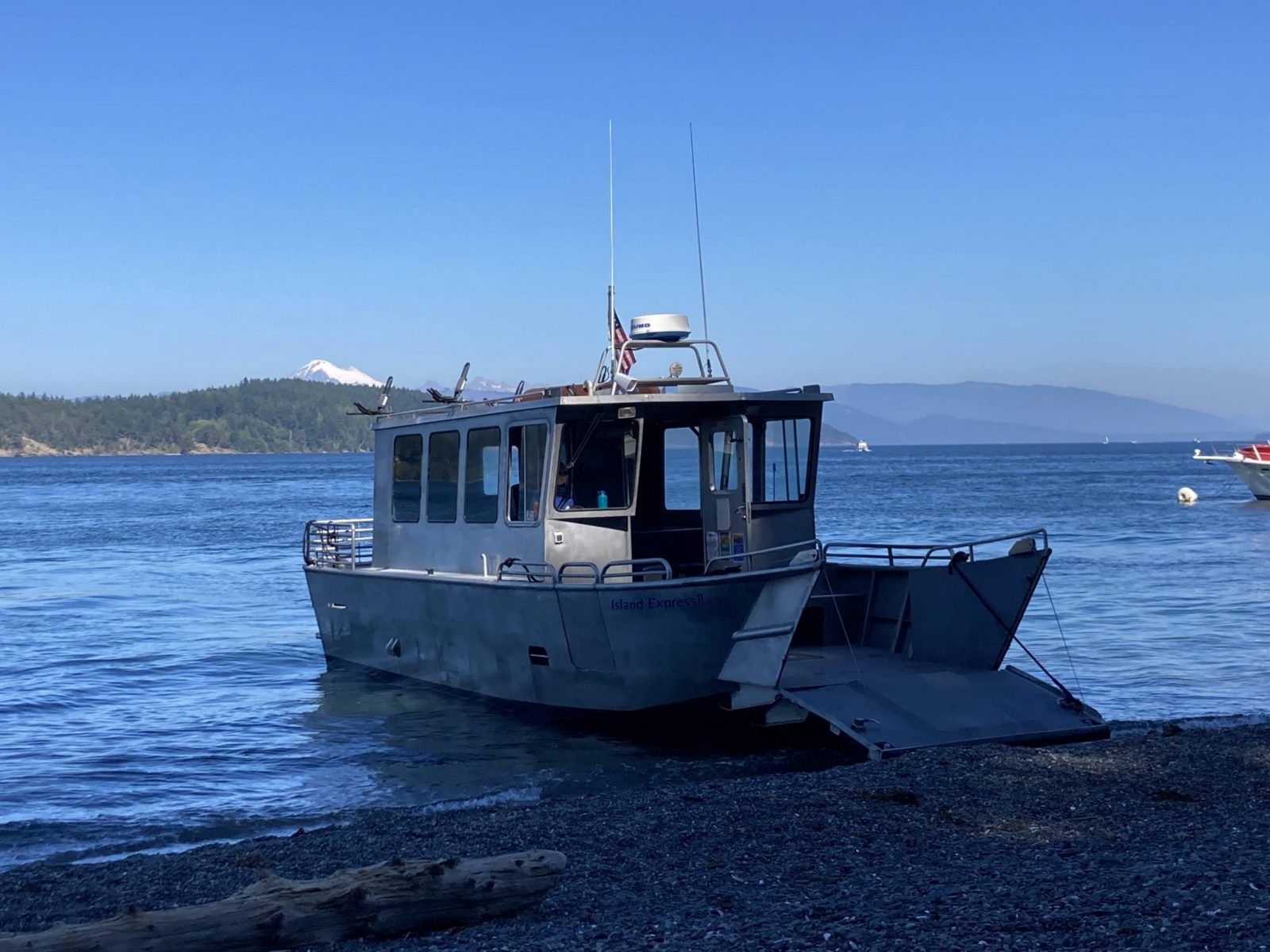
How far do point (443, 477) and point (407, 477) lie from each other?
0.95m

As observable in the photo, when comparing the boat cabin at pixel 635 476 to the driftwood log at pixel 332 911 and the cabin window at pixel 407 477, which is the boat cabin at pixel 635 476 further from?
the driftwood log at pixel 332 911

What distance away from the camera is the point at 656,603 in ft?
38.4

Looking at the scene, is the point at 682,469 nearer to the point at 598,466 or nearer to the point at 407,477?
the point at 598,466

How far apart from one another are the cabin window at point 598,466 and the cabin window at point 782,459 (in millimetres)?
1227

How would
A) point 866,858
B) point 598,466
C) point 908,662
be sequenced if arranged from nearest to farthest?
point 866,858
point 908,662
point 598,466

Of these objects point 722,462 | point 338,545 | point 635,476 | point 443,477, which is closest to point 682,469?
point 722,462

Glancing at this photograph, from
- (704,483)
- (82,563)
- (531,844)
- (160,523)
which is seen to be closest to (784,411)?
(704,483)

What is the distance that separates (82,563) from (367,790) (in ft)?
92.8

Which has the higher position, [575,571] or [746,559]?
[746,559]

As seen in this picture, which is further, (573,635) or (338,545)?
(338,545)

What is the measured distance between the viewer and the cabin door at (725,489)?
1322cm

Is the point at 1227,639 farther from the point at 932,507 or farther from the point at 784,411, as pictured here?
the point at 932,507

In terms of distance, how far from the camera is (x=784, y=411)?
43.7 feet

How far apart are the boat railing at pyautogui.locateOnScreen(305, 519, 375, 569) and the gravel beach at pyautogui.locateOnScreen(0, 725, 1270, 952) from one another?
6.41m
